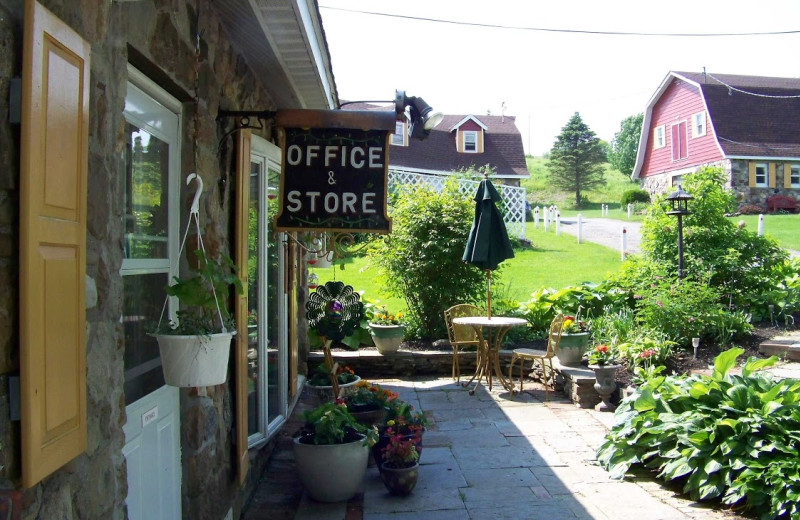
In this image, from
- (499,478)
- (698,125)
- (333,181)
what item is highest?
(698,125)

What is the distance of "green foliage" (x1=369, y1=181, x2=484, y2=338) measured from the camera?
9281mm

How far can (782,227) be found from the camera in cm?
2011

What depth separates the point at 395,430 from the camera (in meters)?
4.78

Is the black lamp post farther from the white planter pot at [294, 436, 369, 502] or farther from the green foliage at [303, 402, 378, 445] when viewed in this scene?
the white planter pot at [294, 436, 369, 502]

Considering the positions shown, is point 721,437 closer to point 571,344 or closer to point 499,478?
point 499,478

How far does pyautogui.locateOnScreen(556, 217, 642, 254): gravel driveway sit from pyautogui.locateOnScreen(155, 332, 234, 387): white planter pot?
49.3 ft

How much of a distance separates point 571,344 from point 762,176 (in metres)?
20.5

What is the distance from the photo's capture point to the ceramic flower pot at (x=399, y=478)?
4.50 meters

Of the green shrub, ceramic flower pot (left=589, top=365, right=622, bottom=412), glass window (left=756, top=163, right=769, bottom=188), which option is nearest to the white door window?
ceramic flower pot (left=589, top=365, right=622, bottom=412)

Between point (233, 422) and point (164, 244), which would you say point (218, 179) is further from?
point (233, 422)

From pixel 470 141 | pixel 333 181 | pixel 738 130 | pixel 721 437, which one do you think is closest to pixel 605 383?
pixel 721 437

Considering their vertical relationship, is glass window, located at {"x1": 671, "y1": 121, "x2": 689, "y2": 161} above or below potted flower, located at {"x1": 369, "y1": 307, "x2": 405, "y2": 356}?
above

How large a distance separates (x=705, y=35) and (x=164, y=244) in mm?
13445

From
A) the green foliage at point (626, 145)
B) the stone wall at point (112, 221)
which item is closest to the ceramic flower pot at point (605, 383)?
the stone wall at point (112, 221)
